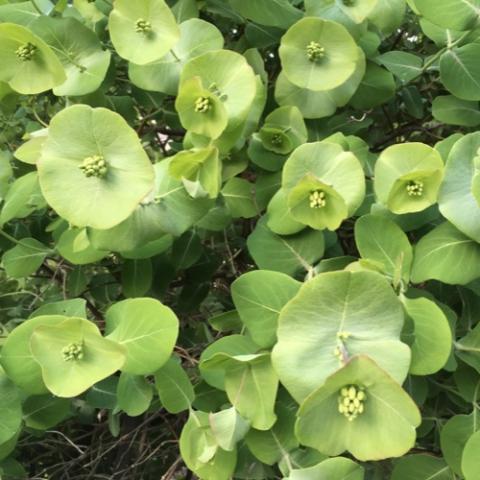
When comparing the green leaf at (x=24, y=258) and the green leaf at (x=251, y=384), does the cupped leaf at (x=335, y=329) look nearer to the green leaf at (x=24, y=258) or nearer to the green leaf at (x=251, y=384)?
the green leaf at (x=251, y=384)

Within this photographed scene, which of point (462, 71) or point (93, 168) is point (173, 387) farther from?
point (462, 71)

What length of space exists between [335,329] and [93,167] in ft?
0.89

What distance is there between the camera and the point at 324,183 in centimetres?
57

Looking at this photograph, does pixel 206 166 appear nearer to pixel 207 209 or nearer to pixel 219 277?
pixel 207 209

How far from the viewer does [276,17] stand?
704mm

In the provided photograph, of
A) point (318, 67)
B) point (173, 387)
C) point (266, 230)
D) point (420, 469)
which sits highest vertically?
point (318, 67)

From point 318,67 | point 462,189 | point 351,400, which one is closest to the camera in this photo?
point 351,400

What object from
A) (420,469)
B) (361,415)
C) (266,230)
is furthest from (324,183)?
(420,469)

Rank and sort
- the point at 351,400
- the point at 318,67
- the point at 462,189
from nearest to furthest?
the point at 351,400 → the point at 462,189 → the point at 318,67

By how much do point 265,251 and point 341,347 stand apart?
187 millimetres

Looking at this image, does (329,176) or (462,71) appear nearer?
(329,176)

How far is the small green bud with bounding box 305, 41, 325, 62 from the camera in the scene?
2.17 feet

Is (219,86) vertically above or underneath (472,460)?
above

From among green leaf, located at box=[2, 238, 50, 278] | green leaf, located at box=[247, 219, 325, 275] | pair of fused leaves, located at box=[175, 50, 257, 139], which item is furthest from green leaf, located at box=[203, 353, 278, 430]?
green leaf, located at box=[2, 238, 50, 278]
